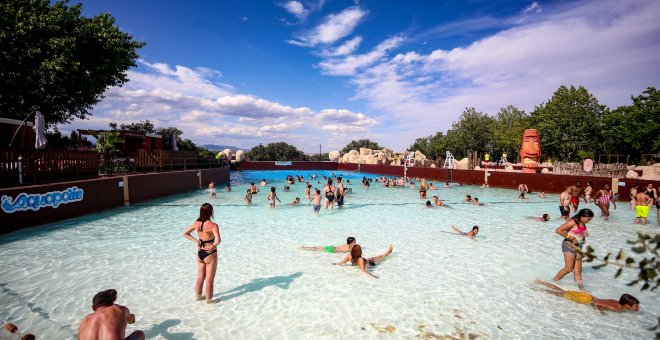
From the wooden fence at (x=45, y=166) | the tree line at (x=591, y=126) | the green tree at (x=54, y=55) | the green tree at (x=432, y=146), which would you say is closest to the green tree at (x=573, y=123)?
the tree line at (x=591, y=126)

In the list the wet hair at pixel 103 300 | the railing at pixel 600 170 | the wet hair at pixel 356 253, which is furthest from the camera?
the railing at pixel 600 170

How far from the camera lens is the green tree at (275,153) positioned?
7412cm

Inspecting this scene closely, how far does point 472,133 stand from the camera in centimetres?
5781

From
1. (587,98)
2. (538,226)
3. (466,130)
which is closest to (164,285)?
(538,226)

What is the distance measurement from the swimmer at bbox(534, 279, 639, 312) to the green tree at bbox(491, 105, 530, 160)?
48815 mm

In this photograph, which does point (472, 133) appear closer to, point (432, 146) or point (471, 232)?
point (432, 146)

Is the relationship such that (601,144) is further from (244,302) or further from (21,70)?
(21,70)

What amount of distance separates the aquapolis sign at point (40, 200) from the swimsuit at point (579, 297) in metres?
16.5

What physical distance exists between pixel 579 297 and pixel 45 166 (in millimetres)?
17951

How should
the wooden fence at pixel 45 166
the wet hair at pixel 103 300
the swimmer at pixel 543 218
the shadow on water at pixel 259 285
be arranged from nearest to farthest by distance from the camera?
the wet hair at pixel 103 300
the shadow on water at pixel 259 285
the wooden fence at pixel 45 166
the swimmer at pixel 543 218

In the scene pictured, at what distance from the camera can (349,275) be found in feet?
26.1

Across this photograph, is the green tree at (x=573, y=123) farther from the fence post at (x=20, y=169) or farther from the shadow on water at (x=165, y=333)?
the fence post at (x=20, y=169)

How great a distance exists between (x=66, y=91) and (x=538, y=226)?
26883mm

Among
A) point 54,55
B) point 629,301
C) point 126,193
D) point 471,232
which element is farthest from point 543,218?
point 54,55
